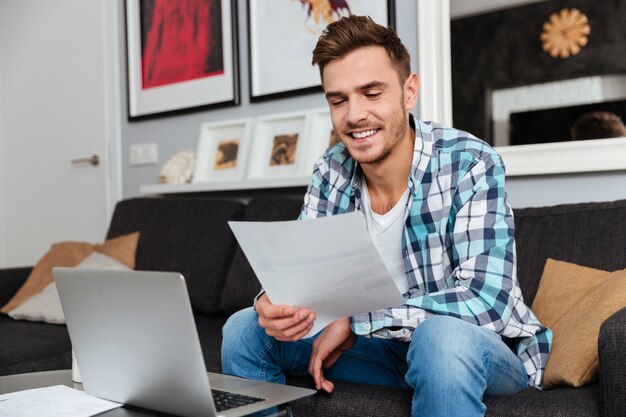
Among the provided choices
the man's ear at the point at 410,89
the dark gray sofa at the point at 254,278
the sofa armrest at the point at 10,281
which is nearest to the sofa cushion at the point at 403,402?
the dark gray sofa at the point at 254,278

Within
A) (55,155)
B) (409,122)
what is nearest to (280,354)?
(409,122)

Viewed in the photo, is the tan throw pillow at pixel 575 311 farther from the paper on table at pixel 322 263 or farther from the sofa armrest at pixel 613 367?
the paper on table at pixel 322 263

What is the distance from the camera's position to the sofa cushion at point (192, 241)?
2.66m

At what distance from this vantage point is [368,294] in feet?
4.04

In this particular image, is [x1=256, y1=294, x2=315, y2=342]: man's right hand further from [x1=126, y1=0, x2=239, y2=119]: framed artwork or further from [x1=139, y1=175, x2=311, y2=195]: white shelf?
[x1=126, y1=0, x2=239, y2=119]: framed artwork

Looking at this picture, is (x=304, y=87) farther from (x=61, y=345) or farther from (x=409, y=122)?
(x=61, y=345)

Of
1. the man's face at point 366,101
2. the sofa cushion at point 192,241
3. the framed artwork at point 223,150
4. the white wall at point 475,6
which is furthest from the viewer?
the framed artwork at point 223,150

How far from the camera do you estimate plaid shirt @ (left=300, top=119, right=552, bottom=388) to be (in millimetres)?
1423

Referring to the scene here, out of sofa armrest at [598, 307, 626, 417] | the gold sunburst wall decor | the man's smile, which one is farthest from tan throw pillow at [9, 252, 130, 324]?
sofa armrest at [598, 307, 626, 417]

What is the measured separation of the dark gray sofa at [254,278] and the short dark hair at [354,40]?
633mm

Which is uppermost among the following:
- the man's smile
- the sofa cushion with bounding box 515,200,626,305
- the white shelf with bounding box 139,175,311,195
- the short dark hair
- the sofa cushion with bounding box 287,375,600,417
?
the short dark hair

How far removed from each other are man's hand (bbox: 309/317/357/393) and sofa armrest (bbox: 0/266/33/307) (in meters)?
1.83

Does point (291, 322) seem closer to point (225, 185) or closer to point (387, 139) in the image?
point (387, 139)

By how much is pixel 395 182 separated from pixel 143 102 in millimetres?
2101
